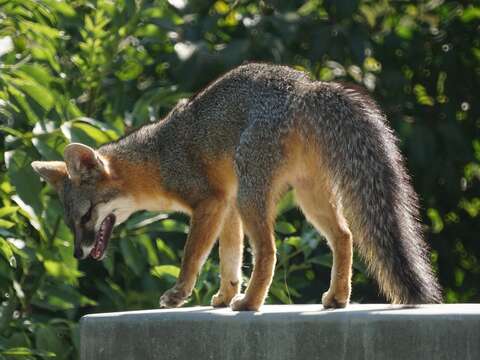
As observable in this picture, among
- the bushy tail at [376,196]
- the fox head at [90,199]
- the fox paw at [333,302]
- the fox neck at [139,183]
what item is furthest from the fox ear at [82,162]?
the fox paw at [333,302]

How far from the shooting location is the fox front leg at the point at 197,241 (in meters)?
7.07

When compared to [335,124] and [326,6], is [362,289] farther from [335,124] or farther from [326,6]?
[335,124]

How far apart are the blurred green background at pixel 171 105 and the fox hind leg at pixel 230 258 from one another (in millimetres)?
512

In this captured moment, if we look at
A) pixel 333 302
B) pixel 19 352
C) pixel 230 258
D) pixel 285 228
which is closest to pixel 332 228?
pixel 333 302

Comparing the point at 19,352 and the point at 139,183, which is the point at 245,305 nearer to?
the point at 139,183

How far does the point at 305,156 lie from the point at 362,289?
325cm

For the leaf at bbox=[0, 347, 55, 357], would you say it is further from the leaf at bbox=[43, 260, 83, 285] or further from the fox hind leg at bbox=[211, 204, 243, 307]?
the fox hind leg at bbox=[211, 204, 243, 307]

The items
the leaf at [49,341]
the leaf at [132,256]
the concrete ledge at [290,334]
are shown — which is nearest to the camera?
the concrete ledge at [290,334]

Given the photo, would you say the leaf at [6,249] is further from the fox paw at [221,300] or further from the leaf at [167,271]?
the fox paw at [221,300]

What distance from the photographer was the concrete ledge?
19.0 ft

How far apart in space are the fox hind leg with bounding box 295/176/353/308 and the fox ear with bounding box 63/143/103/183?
130 centimetres

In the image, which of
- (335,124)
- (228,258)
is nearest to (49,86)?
(228,258)

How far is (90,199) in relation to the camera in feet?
24.9

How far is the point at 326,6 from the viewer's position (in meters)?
9.67
